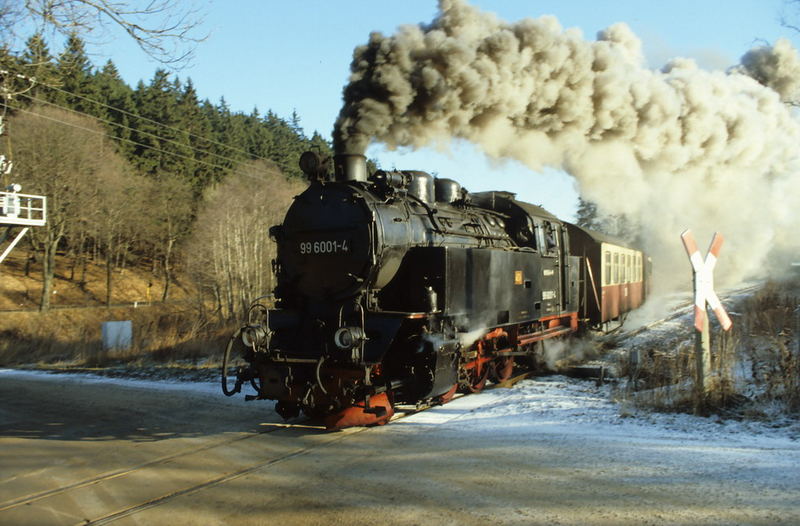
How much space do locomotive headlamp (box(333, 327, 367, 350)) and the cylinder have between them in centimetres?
369

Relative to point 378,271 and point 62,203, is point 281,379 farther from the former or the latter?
point 62,203

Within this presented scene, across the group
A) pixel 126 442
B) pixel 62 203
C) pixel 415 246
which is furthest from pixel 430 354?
pixel 62 203

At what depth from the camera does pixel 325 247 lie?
6992 millimetres

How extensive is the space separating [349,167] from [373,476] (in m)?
3.94

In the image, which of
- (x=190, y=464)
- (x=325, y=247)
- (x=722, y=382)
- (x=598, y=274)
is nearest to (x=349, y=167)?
(x=325, y=247)

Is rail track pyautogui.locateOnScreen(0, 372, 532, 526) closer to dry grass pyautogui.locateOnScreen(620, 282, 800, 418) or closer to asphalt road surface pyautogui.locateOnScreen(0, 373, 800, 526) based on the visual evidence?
asphalt road surface pyautogui.locateOnScreen(0, 373, 800, 526)

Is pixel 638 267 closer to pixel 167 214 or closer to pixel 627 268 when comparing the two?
pixel 627 268

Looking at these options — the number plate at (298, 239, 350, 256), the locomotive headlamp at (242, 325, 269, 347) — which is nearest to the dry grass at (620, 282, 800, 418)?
the number plate at (298, 239, 350, 256)

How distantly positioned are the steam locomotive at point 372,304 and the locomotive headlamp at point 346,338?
0.03 feet

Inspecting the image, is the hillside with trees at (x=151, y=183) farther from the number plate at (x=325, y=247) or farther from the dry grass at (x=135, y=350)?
the number plate at (x=325, y=247)

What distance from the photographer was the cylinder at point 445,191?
366 inches

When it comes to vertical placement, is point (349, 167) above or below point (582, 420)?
above

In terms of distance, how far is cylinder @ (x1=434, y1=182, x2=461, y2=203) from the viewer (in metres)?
9.30

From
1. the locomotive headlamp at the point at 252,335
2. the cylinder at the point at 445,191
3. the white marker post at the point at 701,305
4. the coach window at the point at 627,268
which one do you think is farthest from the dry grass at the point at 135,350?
the coach window at the point at 627,268
